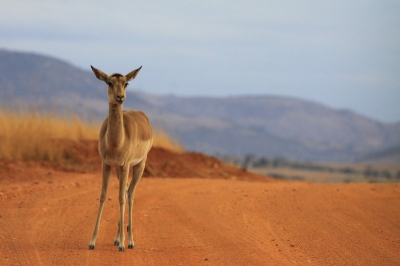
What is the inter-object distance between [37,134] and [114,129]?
9749 millimetres

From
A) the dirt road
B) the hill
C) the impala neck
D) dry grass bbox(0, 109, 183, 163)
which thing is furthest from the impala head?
the hill

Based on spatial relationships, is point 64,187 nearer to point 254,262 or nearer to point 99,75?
point 99,75

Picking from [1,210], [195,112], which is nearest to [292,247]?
[1,210]

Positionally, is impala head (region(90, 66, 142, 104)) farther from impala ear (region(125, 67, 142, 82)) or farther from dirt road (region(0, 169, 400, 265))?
dirt road (region(0, 169, 400, 265))

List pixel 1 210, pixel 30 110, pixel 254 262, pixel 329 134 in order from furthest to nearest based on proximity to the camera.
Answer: pixel 329 134
pixel 30 110
pixel 1 210
pixel 254 262

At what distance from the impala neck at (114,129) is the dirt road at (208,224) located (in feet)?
4.68

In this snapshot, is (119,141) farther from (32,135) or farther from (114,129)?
(32,135)

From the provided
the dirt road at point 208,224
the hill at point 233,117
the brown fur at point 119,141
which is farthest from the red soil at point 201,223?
the hill at point 233,117

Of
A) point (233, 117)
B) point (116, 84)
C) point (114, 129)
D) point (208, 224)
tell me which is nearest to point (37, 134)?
point (208, 224)

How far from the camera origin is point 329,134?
14862 cm

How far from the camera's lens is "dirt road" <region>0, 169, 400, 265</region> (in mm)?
8625

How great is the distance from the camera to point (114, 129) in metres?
8.98

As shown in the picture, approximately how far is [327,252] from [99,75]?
12.5ft

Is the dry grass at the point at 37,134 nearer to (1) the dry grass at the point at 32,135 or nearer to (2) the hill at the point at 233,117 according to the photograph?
(1) the dry grass at the point at 32,135
